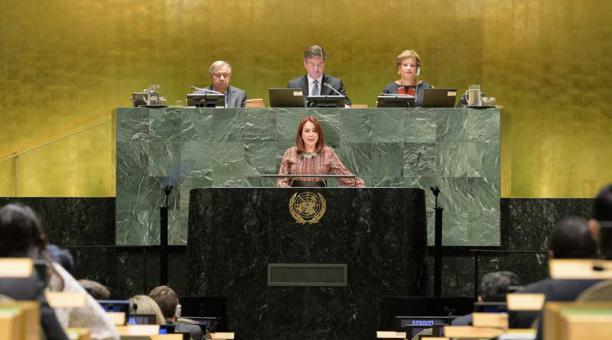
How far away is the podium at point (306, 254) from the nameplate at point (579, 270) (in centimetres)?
671

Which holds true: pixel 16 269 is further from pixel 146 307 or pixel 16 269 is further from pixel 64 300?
pixel 146 307

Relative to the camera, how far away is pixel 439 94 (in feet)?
36.3

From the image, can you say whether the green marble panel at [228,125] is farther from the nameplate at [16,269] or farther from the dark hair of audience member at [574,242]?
the nameplate at [16,269]

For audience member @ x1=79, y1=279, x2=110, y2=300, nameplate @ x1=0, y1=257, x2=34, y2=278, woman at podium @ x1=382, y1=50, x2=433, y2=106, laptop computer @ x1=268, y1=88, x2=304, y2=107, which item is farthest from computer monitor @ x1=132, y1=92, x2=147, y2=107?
nameplate @ x1=0, y1=257, x2=34, y2=278

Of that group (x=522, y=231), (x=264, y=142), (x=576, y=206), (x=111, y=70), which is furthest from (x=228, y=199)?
(x=111, y=70)

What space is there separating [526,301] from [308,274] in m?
6.38

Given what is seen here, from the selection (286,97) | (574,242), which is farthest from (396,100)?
(574,242)

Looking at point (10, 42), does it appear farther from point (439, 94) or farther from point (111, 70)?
point (439, 94)

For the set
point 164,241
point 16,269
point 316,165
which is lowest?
point 164,241

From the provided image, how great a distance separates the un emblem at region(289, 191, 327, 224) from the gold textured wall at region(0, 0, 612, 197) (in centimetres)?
516

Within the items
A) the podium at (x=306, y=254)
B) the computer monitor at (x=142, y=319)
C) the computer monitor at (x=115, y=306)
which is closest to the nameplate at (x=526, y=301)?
the computer monitor at (x=115, y=306)

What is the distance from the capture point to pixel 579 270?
9.23 ft

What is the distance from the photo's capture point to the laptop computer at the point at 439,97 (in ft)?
36.2

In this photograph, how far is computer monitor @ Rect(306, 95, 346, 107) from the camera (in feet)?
36.5
